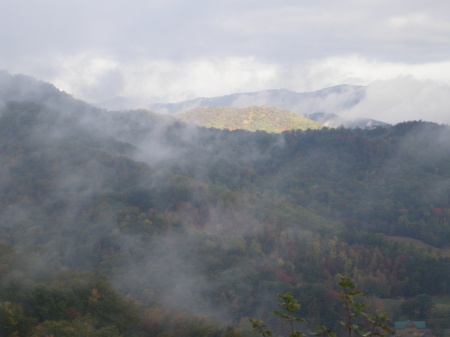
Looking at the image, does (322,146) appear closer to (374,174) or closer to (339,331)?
(374,174)

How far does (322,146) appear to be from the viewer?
7625 centimetres

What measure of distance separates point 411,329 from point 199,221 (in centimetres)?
2492

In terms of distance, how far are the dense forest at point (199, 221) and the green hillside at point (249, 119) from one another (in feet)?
120

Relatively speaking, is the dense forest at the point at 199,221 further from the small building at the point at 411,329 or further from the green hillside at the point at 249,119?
the green hillside at the point at 249,119

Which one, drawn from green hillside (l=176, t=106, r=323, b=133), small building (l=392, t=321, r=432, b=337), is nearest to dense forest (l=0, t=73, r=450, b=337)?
small building (l=392, t=321, r=432, b=337)

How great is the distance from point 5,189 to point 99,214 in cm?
1382

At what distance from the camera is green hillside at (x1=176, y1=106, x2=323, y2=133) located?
391 ft

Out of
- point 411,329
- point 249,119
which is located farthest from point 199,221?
point 249,119

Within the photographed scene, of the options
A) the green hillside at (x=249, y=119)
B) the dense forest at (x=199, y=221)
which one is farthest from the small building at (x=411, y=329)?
Result: the green hillside at (x=249, y=119)

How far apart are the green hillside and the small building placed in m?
91.7

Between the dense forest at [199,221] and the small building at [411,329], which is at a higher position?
the dense forest at [199,221]

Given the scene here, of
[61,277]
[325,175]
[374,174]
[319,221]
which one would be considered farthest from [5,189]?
[374,174]

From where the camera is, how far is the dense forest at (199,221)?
2162 centimetres

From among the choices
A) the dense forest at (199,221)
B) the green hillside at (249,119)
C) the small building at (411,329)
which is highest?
the green hillside at (249,119)
